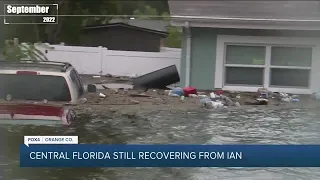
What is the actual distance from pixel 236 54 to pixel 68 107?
63.9 inches

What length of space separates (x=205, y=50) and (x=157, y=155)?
4.50 ft

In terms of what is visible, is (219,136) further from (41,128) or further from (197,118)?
(41,128)

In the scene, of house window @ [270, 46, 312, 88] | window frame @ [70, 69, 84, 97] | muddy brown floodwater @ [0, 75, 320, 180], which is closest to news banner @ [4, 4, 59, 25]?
window frame @ [70, 69, 84, 97]

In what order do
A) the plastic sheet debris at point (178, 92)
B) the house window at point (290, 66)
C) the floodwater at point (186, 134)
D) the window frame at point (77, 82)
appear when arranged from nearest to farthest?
the floodwater at point (186, 134), the window frame at point (77, 82), the plastic sheet debris at point (178, 92), the house window at point (290, 66)

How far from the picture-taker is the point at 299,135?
5.29m

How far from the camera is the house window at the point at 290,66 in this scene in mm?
5387

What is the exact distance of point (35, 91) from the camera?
5.08 metres

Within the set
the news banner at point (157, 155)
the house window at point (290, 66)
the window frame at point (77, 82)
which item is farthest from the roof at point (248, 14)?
the news banner at point (157, 155)

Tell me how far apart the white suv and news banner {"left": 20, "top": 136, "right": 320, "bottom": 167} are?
1.40 feet

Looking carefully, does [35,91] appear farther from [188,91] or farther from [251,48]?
[251,48]

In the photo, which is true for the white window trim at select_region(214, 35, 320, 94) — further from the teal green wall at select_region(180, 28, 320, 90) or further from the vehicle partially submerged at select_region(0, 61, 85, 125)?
the vehicle partially submerged at select_region(0, 61, 85, 125)

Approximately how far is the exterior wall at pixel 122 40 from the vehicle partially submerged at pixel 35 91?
50 cm

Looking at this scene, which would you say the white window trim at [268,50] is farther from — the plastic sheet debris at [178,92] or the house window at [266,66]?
the plastic sheet debris at [178,92]

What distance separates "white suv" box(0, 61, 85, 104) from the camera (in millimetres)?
5051
